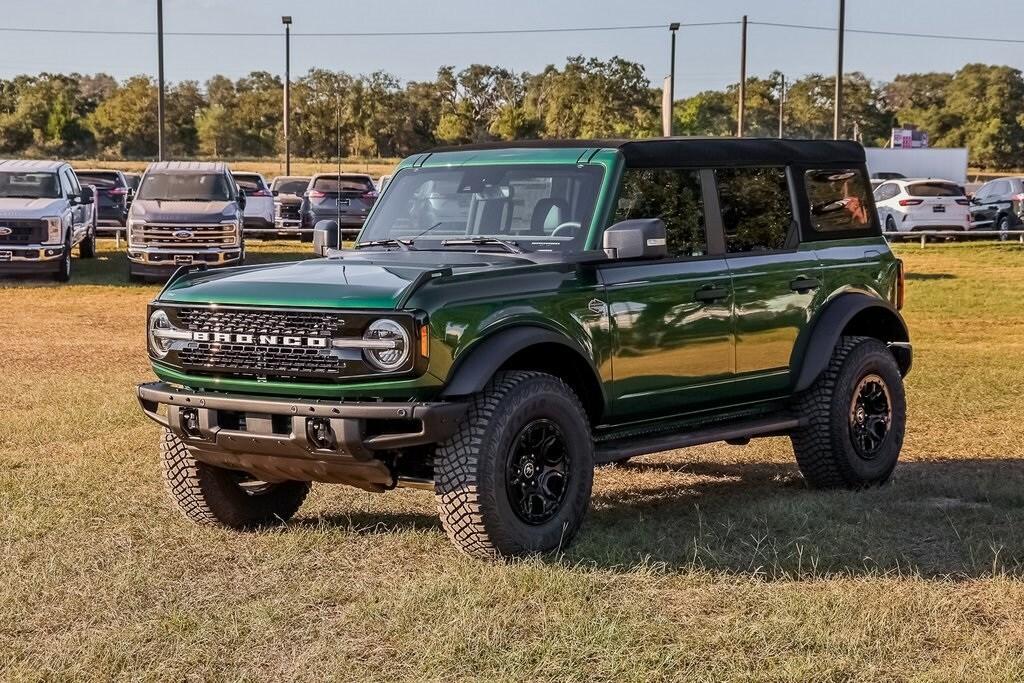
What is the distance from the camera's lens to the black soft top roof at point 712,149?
7.94m

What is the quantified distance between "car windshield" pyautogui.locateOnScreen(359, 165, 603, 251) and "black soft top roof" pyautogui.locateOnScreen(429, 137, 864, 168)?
21cm

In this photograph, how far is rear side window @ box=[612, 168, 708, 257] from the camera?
7828 millimetres

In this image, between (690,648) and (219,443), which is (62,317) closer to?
(219,443)

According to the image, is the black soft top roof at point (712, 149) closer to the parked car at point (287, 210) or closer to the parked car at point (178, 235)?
the parked car at point (178, 235)

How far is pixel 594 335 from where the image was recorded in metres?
7.32

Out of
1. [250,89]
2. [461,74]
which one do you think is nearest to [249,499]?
[461,74]

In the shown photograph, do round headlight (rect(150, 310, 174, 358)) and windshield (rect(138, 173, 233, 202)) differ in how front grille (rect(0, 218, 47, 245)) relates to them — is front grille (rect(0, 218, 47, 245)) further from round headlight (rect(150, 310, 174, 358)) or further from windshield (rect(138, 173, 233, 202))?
round headlight (rect(150, 310, 174, 358))

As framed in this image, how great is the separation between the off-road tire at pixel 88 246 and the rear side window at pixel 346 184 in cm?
616

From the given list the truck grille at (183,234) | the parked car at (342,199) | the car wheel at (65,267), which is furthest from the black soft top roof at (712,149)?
A: the parked car at (342,199)

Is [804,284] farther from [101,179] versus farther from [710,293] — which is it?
[101,179]

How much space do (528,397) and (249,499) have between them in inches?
73.2

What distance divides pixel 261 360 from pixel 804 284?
10.9ft

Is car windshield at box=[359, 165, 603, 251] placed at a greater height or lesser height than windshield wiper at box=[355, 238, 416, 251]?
greater

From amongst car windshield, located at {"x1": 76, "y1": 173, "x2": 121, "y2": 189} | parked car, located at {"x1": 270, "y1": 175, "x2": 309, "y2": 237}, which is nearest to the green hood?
parked car, located at {"x1": 270, "y1": 175, "x2": 309, "y2": 237}
